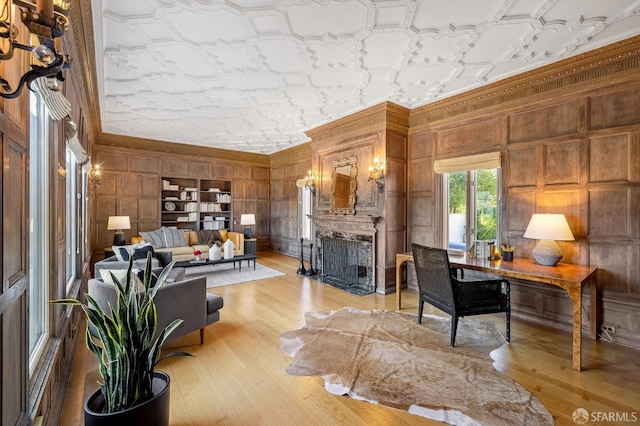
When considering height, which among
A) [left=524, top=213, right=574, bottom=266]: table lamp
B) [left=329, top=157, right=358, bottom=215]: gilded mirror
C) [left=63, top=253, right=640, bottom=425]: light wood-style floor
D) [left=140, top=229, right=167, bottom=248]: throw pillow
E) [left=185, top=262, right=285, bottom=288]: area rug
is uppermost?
[left=329, top=157, right=358, bottom=215]: gilded mirror

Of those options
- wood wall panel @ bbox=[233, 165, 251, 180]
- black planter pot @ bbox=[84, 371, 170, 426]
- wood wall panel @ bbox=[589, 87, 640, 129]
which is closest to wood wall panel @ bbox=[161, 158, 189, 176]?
wood wall panel @ bbox=[233, 165, 251, 180]

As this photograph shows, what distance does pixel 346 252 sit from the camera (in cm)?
555

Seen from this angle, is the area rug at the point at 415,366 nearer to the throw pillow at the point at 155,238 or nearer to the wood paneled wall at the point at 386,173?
the wood paneled wall at the point at 386,173

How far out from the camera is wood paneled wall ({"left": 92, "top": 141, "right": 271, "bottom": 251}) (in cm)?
683

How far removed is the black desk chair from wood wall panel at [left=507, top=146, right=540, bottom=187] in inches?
56.0

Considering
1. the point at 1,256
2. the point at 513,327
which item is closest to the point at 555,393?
the point at 513,327

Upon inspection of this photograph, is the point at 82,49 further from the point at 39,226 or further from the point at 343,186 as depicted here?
the point at 343,186

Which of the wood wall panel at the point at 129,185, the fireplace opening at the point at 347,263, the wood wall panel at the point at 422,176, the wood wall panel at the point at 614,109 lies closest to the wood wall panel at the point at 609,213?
the wood wall panel at the point at 614,109

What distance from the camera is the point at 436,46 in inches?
118

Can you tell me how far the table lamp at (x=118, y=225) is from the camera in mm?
6258

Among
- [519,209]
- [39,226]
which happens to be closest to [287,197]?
[519,209]

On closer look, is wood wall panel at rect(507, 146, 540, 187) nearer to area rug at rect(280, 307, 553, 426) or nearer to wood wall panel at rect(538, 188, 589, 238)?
wood wall panel at rect(538, 188, 589, 238)

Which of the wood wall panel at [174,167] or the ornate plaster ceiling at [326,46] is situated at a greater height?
the ornate plaster ceiling at [326,46]

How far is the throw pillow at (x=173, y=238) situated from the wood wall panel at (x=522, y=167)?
6550 mm
